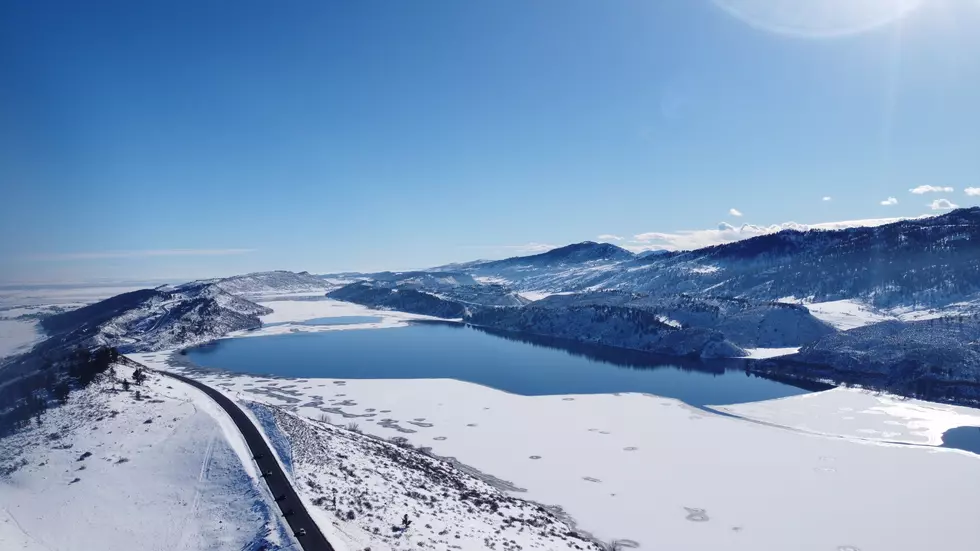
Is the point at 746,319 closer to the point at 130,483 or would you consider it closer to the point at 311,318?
the point at 130,483

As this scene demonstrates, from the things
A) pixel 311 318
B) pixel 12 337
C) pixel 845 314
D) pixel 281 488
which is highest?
pixel 12 337

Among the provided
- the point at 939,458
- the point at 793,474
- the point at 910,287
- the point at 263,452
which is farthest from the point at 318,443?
the point at 910,287

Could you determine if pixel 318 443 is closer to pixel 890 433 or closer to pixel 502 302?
pixel 890 433

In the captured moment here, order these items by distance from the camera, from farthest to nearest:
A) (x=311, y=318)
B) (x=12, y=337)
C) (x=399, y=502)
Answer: (x=311, y=318), (x=399, y=502), (x=12, y=337)

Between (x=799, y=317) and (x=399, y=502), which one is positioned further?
(x=799, y=317)

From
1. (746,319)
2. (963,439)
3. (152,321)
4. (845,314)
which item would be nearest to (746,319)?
(746,319)

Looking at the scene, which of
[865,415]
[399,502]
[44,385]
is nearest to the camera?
[399,502]

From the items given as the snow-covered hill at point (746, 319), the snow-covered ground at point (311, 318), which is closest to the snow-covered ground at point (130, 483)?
the snow-covered ground at point (311, 318)
